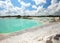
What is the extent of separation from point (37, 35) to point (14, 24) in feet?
1.12

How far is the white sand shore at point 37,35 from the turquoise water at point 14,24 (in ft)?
0.28

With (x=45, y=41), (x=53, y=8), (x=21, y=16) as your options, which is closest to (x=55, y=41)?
(x=45, y=41)

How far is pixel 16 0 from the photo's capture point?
1.68 meters

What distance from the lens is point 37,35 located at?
1657mm

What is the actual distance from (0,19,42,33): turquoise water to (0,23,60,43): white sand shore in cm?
8

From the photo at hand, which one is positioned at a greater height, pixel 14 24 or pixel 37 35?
pixel 14 24

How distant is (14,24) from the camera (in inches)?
66.0

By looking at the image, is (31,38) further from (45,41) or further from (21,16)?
(21,16)

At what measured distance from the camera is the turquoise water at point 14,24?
1660 millimetres

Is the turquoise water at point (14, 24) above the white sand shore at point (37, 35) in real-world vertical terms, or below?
above

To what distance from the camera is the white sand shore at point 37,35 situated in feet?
5.33

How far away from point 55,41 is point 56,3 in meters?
0.51

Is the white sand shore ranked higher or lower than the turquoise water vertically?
lower

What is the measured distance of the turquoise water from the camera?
5.45 ft
